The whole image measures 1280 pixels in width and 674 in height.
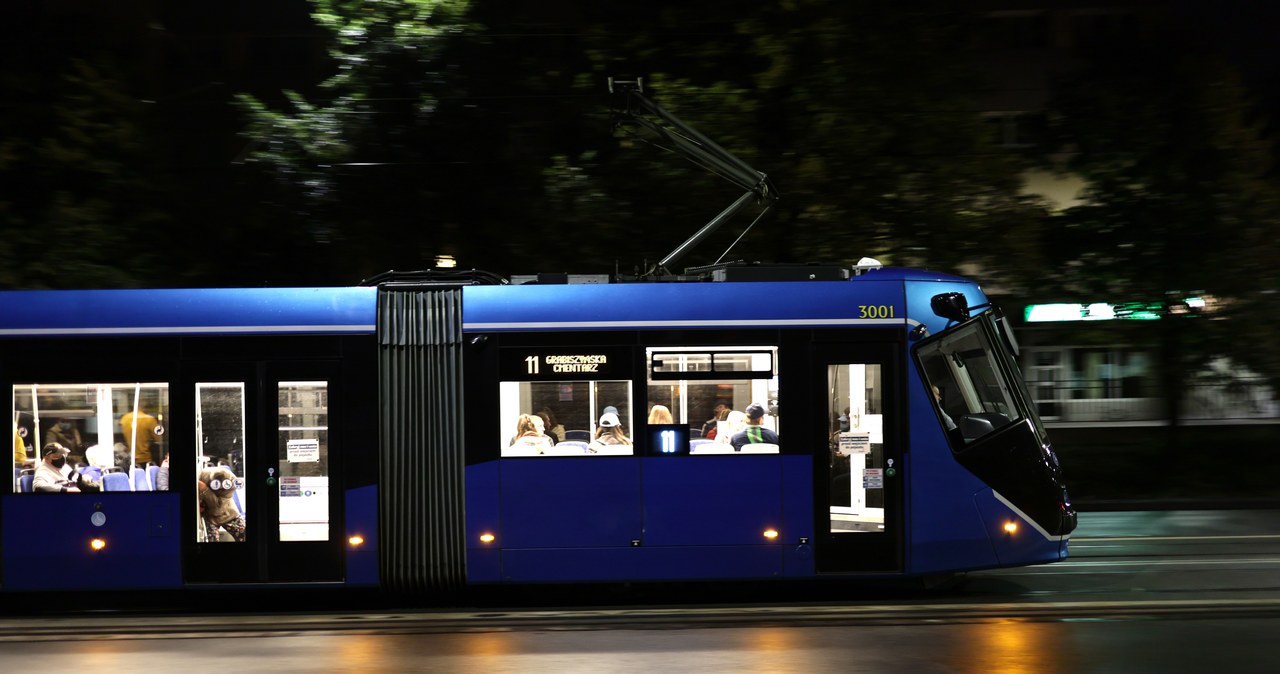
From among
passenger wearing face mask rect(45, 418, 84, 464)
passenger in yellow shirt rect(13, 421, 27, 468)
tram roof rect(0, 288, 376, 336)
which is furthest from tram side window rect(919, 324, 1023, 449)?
passenger in yellow shirt rect(13, 421, 27, 468)

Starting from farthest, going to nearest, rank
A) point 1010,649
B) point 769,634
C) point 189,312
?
point 189,312 < point 769,634 < point 1010,649

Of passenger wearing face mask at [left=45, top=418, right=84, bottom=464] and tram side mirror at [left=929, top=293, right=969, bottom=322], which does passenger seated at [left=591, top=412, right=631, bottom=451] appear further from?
passenger wearing face mask at [left=45, top=418, right=84, bottom=464]

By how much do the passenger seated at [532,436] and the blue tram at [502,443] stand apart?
0.02 meters

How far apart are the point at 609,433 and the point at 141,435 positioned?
3665 mm

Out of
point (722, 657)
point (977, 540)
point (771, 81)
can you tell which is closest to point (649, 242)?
point (771, 81)

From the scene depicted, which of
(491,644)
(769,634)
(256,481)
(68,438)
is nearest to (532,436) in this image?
(491,644)

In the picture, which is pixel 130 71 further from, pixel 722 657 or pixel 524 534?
pixel 722 657

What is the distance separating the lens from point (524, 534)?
9.51 m

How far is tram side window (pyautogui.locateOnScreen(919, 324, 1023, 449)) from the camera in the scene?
9.59 metres

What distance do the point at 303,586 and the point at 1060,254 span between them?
47.5ft

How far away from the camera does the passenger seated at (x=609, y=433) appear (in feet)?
31.3

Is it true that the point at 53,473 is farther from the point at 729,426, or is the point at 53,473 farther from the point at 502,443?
the point at 729,426

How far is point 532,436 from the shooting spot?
9555 millimetres

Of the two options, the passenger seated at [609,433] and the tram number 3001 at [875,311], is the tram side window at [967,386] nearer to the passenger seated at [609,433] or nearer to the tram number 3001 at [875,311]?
the tram number 3001 at [875,311]
